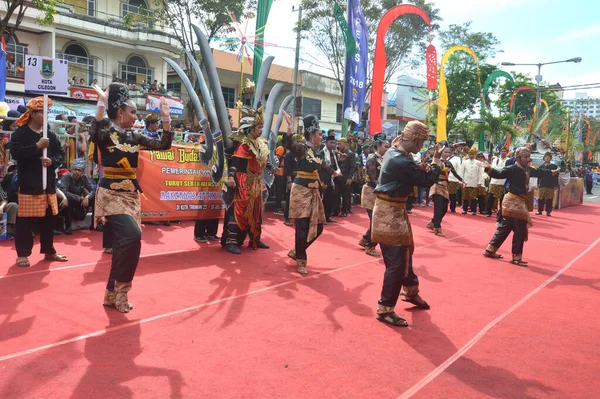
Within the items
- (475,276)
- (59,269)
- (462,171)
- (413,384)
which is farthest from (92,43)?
(413,384)

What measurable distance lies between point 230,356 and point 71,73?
951 inches

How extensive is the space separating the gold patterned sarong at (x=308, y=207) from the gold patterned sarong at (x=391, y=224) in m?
1.71

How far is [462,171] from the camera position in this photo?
46.1 ft

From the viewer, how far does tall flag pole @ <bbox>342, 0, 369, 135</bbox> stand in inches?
492

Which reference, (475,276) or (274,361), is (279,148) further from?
(274,361)

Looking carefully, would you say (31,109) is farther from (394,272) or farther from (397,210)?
(394,272)

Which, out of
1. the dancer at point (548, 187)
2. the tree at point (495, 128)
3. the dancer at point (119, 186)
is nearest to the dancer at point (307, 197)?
the dancer at point (119, 186)

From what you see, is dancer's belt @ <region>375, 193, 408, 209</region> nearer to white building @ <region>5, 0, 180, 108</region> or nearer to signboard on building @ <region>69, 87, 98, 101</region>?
signboard on building @ <region>69, 87, 98, 101</region>

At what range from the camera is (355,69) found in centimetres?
1281

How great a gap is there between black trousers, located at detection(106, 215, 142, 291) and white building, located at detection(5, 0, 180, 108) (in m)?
19.8

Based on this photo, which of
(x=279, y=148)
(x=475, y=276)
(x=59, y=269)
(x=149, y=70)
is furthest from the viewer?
(x=149, y=70)

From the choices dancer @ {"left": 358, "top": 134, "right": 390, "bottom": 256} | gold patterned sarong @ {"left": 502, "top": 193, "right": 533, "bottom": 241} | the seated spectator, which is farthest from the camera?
the seated spectator

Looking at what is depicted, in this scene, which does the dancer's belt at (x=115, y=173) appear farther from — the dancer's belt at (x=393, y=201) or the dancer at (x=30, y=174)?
the dancer's belt at (x=393, y=201)

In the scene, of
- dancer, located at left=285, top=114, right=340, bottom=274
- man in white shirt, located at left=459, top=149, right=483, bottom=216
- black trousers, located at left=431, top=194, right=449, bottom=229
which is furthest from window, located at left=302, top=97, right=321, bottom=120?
dancer, located at left=285, top=114, right=340, bottom=274
